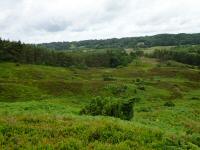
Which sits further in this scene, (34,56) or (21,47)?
(34,56)

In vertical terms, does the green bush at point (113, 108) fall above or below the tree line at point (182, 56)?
above

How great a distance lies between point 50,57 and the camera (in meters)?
144

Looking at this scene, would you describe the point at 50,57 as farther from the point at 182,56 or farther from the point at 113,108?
the point at 113,108

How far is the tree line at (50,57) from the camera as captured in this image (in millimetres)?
122825

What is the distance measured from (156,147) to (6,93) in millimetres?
44042

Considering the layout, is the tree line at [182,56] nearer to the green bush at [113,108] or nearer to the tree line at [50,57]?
the tree line at [50,57]

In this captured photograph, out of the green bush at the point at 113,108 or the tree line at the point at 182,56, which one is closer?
the green bush at the point at 113,108

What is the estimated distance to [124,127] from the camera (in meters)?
15.8

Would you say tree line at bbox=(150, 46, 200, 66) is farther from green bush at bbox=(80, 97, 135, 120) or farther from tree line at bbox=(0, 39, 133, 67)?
green bush at bbox=(80, 97, 135, 120)

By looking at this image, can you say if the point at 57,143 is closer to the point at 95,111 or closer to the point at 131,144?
the point at 131,144

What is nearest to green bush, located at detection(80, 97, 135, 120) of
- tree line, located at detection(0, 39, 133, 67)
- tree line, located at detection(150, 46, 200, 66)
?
tree line, located at detection(0, 39, 133, 67)

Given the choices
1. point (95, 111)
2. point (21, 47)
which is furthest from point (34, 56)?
point (95, 111)

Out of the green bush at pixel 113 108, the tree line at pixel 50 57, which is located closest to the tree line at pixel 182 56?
the tree line at pixel 50 57

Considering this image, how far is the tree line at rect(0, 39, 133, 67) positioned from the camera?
403ft
